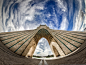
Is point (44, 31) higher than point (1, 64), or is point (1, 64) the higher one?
point (44, 31)

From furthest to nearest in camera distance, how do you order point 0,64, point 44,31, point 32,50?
point 44,31, point 32,50, point 0,64

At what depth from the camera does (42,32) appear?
38.7ft

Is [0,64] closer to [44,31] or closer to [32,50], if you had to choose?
Answer: [32,50]

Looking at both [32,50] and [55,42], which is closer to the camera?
[55,42]

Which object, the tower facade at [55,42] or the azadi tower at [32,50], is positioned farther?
the tower facade at [55,42]

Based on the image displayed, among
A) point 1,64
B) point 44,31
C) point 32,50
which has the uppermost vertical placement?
point 44,31

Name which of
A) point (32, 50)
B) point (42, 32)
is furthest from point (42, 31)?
point (32, 50)

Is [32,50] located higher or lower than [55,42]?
lower

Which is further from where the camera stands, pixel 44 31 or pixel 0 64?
pixel 44 31

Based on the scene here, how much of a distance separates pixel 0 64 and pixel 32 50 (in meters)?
7.55

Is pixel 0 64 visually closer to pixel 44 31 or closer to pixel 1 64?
pixel 1 64

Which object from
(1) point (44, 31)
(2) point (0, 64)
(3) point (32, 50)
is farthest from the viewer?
(1) point (44, 31)

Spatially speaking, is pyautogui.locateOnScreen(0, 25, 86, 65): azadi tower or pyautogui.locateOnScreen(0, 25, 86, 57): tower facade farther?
pyautogui.locateOnScreen(0, 25, 86, 57): tower facade

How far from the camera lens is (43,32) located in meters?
11.8
